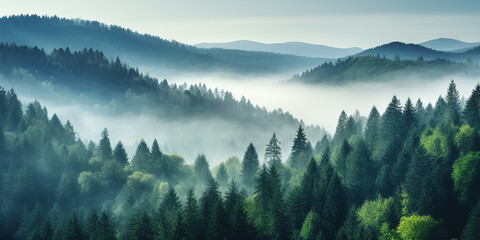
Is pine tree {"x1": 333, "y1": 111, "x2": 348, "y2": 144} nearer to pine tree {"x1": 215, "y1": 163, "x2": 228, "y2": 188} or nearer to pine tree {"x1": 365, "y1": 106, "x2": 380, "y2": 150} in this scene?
pine tree {"x1": 365, "y1": 106, "x2": 380, "y2": 150}

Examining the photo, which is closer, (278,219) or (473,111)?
(278,219)

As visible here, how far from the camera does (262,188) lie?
5512 centimetres

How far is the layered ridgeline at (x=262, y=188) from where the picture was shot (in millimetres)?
49219

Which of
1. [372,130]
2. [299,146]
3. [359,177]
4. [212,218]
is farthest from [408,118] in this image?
[212,218]

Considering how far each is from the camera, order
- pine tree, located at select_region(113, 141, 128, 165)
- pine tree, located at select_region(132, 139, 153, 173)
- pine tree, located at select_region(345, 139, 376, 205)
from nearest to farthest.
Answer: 1. pine tree, located at select_region(345, 139, 376, 205)
2. pine tree, located at select_region(132, 139, 153, 173)
3. pine tree, located at select_region(113, 141, 128, 165)

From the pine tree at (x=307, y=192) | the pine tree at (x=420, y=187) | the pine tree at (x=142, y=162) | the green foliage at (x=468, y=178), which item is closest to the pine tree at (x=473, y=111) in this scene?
the green foliage at (x=468, y=178)

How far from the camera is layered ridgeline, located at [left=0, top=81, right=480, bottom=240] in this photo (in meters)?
49.2

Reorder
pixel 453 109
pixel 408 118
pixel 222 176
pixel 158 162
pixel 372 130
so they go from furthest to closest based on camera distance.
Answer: pixel 222 176, pixel 158 162, pixel 372 130, pixel 408 118, pixel 453 109

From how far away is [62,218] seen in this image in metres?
77.2

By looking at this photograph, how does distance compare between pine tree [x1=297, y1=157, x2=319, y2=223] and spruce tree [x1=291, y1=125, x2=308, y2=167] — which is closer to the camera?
pine tree [x1=297, y1=157, x2=319, y2=223]

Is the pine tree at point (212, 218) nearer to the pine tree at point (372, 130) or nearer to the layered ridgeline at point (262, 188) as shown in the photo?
the layered ridgeline at point (262, 188)

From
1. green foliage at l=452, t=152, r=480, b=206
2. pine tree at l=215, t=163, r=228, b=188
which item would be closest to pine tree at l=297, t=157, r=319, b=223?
green foliage at l=452, t=152, r=480, b=206

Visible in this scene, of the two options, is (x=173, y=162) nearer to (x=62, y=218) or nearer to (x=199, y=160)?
(x=199, y=160)

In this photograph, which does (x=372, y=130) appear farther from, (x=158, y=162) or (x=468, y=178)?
(x=158, y=162)
